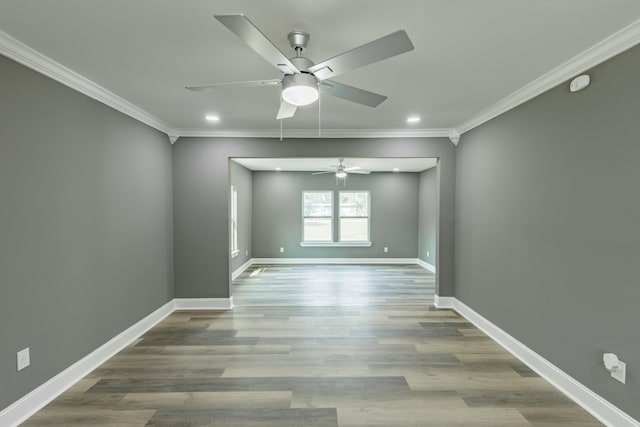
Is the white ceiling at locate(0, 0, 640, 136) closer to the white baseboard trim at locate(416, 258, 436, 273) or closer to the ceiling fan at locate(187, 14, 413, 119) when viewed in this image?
the ceiling fan at locate(187, 14, 413, 119)

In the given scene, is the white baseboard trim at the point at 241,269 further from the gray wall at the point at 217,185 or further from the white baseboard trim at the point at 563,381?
the white baseboard trim at the point at 563,381

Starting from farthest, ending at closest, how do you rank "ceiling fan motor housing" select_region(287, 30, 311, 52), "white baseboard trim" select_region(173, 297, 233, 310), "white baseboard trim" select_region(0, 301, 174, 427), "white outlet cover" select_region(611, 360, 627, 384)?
1. "white baseboard trim" select_region(173, 297, 233, 310)
2. "white baseboard trim" select_region(0, 301, 174, 427)
3. "white outlet cover" select_region(611, 360, 627, 384)
4. "ceiling fan motor housing" select_region(287, 30, 311, 52)

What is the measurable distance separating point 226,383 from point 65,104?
2524 mm

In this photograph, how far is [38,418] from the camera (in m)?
2.03

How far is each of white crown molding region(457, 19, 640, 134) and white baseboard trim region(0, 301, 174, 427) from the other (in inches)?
172

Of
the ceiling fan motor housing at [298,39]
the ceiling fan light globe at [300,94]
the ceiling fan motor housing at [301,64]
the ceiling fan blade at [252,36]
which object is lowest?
the ceiling fan light globe at [300,94]

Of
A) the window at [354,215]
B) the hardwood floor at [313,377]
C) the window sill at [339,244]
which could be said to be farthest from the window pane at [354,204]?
the hardwood floor at [313,377]

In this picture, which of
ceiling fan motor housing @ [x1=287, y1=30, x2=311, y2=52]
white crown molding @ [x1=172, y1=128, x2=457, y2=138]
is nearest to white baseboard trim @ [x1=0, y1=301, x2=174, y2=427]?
white crown molding @ [x1=172, y1=128, x2=457, y2=138]

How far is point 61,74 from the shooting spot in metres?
2.29

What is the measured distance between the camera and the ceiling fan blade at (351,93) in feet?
6.08

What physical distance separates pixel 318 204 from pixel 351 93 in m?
5.98

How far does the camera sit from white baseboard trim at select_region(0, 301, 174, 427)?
6.46 feet

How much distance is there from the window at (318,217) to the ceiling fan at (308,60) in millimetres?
5869

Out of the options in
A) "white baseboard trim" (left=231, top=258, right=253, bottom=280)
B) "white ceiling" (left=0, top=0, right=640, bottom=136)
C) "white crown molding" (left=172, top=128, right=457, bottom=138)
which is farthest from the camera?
"white baseboard trim" (left=231, top=258, right=253, bottom=280)
